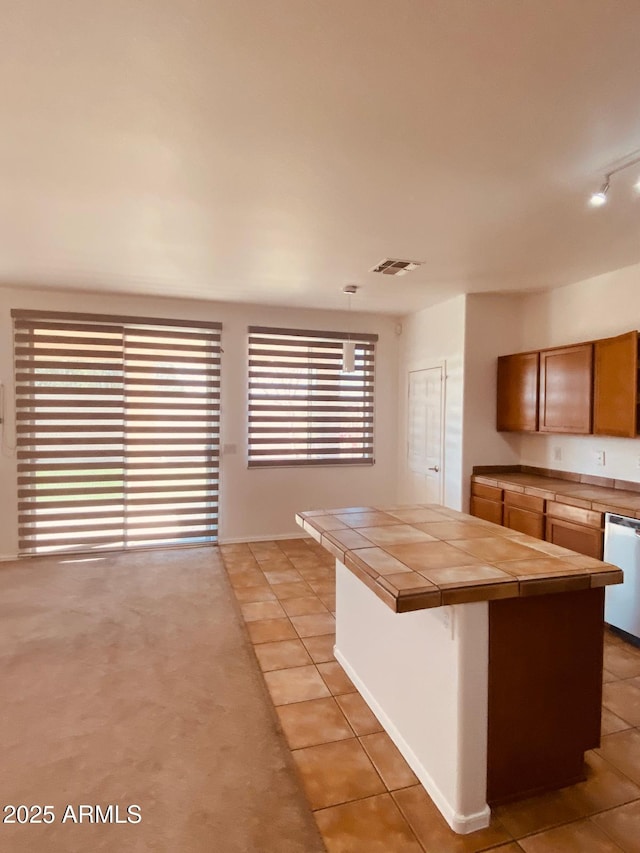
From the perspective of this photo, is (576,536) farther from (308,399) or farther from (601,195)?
(308,399)

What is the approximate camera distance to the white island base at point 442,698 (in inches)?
66.2

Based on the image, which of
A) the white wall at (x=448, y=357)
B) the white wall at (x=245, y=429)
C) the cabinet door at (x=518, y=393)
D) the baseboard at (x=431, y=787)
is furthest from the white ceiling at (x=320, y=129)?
the baseboard at (x=431, y=787)

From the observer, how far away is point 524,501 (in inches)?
154

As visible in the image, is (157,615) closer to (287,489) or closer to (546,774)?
(287,489)

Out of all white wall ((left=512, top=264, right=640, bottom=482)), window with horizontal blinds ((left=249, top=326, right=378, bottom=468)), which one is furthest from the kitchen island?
window with horizontal blinds ((left=249, top=326, right=378, bottom=468))

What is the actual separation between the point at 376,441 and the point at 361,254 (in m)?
2.75

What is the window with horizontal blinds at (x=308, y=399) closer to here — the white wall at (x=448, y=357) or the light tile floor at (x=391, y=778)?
the white wall at (x=448, y=357)

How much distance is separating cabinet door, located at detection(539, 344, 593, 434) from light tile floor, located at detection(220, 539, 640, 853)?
160 cm

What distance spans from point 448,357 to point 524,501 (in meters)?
1.66

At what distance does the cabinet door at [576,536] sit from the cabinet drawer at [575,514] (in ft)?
0.10

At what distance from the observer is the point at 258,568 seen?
4.53 meters

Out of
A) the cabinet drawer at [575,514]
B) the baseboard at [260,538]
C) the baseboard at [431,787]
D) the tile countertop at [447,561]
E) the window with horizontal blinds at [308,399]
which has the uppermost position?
the window with horizontal blinds at [308,399]

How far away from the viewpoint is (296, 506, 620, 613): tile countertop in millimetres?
1594

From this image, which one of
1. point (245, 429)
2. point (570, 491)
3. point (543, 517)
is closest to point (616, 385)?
point (570, 491)
